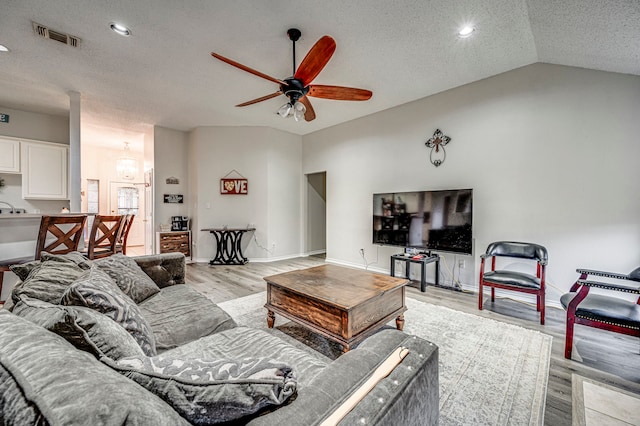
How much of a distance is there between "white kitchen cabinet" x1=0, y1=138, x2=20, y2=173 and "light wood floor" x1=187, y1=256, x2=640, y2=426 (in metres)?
3.22

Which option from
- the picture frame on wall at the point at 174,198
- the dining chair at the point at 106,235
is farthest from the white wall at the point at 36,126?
the dining chair at the point at 106,235

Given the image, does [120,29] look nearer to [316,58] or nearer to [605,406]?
[316,58]

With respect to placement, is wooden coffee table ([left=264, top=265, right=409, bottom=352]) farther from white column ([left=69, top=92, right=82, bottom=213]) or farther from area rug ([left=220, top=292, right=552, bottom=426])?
white column ([left=69, top=92, right=82, bottom=213])

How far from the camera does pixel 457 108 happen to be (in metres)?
3.87

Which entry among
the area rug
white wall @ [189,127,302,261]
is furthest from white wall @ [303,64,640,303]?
white wall @ [189,127,302,261]

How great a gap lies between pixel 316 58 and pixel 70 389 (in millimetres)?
2440

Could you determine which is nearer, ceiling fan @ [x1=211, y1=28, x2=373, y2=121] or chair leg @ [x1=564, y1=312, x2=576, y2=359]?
chair leg @ [x1=564, y1=312, x2=576, y2=359]

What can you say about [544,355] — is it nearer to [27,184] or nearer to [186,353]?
[186,353]

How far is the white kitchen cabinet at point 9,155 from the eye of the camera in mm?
4141

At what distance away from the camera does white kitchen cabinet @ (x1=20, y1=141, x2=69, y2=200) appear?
4332mm

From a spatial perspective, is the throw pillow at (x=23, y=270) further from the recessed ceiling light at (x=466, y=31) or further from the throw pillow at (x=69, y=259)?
the recessed ceiling light at (x=466, y=31)

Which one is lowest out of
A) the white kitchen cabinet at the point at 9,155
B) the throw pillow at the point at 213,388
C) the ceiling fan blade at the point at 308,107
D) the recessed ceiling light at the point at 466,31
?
the throw pillow at the point at 213,388

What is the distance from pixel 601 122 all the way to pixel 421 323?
2.93 metres

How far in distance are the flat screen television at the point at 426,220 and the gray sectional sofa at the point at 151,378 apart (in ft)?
9.51
